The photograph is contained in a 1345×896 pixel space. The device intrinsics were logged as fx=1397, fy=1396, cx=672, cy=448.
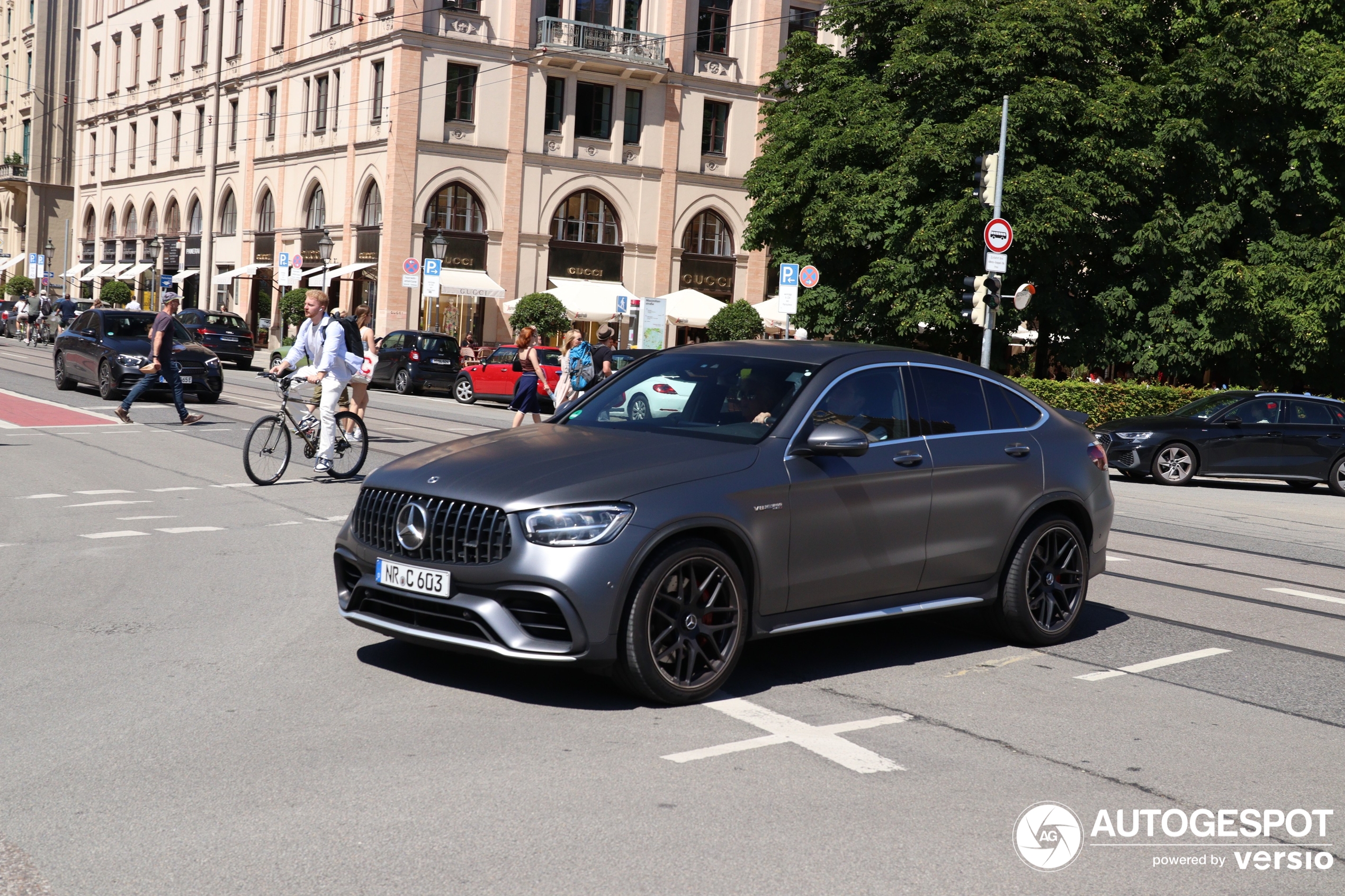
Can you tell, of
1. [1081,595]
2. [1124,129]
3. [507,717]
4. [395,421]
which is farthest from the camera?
[1124,129]

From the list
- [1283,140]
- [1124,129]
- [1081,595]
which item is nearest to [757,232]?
[1124,129]

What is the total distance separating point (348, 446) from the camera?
1435 centimetres

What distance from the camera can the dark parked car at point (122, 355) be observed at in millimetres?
23406

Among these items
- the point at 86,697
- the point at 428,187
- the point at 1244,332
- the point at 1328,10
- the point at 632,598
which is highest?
the point at 1328,10

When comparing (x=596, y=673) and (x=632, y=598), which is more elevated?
(x=632, y=598)

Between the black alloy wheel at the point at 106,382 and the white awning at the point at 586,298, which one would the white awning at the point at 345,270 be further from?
the black alloy wheel at the point at 106,382

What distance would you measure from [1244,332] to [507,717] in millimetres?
27683

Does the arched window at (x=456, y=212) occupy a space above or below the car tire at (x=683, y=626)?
above

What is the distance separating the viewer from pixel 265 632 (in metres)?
7.30

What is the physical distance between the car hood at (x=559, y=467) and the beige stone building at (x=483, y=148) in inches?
1455

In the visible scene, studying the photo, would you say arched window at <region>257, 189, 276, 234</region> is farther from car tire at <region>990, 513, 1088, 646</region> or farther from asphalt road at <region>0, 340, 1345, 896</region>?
car tire at <region>990, 513, 1088, 646</region>

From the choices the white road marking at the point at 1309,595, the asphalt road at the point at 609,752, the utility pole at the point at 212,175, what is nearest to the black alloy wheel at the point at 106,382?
the asphalt road at the point at 609,752

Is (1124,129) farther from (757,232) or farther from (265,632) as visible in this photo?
(265,632)

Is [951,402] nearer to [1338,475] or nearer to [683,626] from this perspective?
[683,626]
